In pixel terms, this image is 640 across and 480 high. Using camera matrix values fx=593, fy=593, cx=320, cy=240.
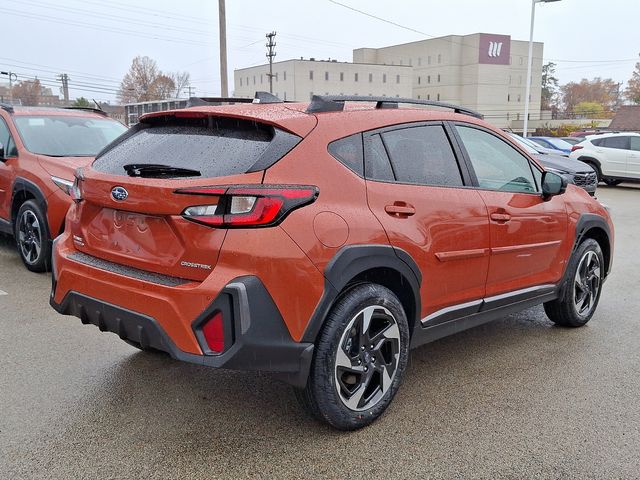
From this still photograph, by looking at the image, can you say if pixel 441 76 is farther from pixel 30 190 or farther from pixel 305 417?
pixel 305 417

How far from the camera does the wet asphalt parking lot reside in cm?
285

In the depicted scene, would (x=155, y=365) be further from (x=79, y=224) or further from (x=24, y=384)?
(x=79, y=224)

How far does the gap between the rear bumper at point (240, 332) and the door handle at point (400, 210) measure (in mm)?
848

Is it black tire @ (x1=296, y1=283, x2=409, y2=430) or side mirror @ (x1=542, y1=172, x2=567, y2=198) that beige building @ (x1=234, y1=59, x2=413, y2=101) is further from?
black tire @ (x1=296, y1=283, x2=409, y2=430)

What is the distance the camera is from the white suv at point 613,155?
58.1ft

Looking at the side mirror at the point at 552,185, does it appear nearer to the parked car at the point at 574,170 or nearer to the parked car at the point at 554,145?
the parked car at the point at 574,170

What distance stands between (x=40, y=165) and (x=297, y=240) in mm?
4831

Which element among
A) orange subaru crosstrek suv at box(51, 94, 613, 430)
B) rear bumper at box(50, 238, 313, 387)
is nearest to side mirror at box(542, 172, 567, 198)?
orange subaru crosstrek suv at box(51, 94, 613, 430)

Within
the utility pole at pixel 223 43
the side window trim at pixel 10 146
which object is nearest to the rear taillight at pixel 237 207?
the side window trim at pixel 10 146

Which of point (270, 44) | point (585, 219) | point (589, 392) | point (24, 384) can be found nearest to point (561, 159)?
point (585, 219)

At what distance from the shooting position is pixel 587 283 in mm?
4965

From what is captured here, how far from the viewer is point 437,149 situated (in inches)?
144

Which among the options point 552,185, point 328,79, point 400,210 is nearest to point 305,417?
point 400,210

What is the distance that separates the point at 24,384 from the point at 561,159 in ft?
37.8
